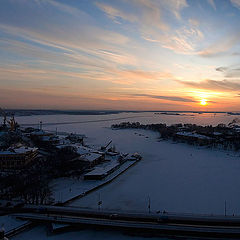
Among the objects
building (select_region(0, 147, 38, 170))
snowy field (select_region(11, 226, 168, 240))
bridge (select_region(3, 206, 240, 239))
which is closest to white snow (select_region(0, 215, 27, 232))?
bridge (select_region(3, 206, 240, 239))

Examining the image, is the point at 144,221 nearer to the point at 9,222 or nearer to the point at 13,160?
the point at 9,222

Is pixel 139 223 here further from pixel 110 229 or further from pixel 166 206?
pixel 166 206

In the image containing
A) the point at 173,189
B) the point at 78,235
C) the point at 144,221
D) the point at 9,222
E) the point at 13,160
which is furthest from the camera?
the point at 13,160

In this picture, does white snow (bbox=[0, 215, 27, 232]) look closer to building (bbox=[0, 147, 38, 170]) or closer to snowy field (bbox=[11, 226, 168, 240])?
snowy field (bbox=[11, 226, 168, 240])

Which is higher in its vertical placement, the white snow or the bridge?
the bridge

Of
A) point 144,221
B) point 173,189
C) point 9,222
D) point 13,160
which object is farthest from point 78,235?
point 13,160

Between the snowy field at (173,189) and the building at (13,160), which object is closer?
the snowy field at (173,189)

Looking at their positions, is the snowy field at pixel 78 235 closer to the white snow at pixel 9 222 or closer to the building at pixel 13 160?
the white snow at pixel 9 222

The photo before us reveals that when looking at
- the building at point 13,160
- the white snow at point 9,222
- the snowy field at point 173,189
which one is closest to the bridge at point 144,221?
the white snow at point 9,222
